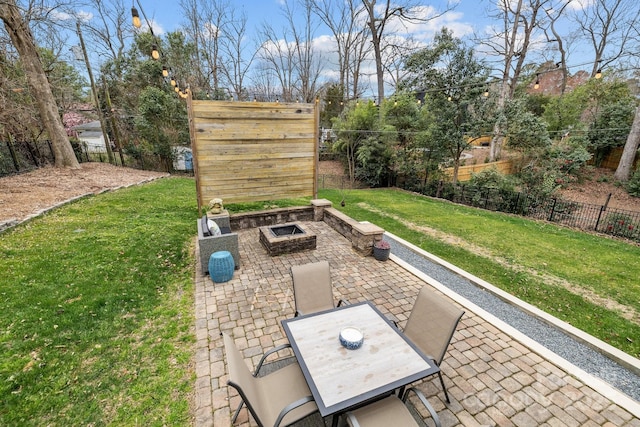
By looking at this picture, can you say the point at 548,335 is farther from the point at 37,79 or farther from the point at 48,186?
the point at 37,79

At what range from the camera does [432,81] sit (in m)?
14.0

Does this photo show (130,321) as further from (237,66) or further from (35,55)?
(237,66)

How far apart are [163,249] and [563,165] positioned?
58.6 feet

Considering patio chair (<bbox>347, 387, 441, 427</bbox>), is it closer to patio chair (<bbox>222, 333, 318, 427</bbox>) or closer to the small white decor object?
patio chair (<bbox>222, 333, 318, 427</bbox>)

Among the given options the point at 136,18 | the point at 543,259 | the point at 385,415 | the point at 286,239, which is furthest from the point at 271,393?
the point at 543,259

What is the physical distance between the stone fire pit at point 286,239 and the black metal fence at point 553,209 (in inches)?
420

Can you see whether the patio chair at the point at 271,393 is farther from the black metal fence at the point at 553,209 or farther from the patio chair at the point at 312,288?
the black metal fence at the point at 553,209

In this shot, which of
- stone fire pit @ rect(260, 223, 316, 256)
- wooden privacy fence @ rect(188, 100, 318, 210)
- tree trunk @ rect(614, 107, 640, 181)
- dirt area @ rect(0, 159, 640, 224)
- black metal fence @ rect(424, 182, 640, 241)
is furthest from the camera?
tree trunk @ rect(614, 107, 640, 181)

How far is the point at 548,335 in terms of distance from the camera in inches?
153

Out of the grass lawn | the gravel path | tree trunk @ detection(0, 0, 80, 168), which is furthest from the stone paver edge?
tree trunk @ detection(0, 0, 80, 168)

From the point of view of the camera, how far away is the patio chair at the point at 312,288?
3.48 metres

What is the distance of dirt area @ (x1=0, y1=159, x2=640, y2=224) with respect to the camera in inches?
300

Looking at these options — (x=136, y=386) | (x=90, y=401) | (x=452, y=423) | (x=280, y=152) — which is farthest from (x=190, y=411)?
(x=280, y=152)

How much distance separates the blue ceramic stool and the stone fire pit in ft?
3.80
